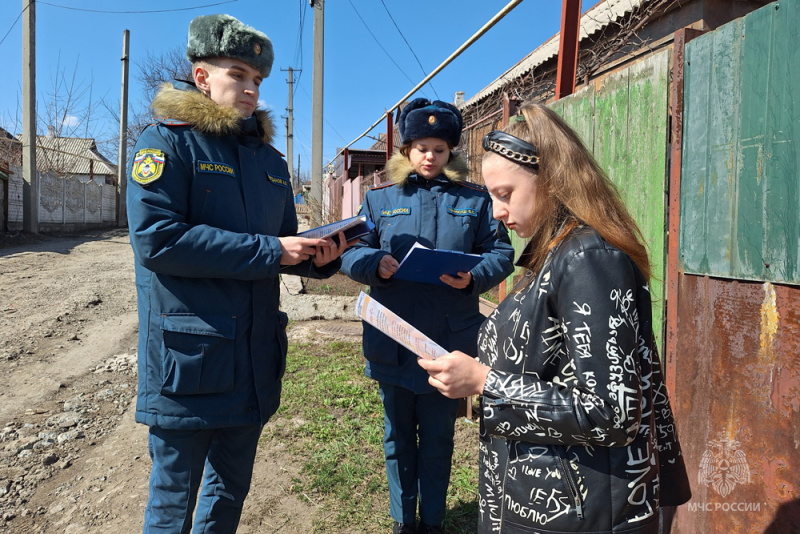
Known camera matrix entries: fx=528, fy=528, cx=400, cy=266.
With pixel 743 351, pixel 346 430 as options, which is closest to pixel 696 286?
pixel 743 351

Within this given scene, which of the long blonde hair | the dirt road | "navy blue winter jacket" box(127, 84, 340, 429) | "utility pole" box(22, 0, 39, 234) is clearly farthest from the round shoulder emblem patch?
"utility pole" box(22, 0, 39, 234)

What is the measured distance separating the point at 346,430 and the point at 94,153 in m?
48.9

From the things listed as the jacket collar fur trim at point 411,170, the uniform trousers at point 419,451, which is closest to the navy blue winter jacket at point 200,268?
the uniform trousers at point 419,451

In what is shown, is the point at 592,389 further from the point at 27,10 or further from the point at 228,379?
the point at 27,10

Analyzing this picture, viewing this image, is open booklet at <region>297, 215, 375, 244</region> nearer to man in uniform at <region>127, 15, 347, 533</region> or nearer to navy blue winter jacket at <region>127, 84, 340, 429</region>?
man in uniform at <region>127, 15, 347, 533</region>

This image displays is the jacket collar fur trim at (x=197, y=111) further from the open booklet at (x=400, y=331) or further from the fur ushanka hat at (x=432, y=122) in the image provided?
the fur ushanka hat at (x=432, y=122)

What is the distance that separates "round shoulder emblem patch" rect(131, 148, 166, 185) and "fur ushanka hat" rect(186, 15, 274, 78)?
419mm

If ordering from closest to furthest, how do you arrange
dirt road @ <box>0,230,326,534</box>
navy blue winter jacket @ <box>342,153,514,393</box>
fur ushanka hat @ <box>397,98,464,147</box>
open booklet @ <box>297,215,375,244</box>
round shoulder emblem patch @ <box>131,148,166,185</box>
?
round shoulder emblem patch @ <box>131,148,166,185</box> < open booklet @ <box>297,215,375,244</box> < navy blue winter jacket @ <box>342,153,514,393</box> < fur ushanka hat @ <box>397,98,464,147</box> < dirt road @ <box>0,230,326,534</box>

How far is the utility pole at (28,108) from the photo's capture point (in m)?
14.7

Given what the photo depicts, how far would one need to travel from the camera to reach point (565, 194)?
48.6 inches

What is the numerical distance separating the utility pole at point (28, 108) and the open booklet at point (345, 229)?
53.5 feet

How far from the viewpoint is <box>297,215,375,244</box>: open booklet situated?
1948 mm

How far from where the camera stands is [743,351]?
190 cm

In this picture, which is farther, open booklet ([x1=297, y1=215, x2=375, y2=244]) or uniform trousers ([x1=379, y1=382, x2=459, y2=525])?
uniform trousers ([x1=379, y1=382, x2=459, y2=525])
